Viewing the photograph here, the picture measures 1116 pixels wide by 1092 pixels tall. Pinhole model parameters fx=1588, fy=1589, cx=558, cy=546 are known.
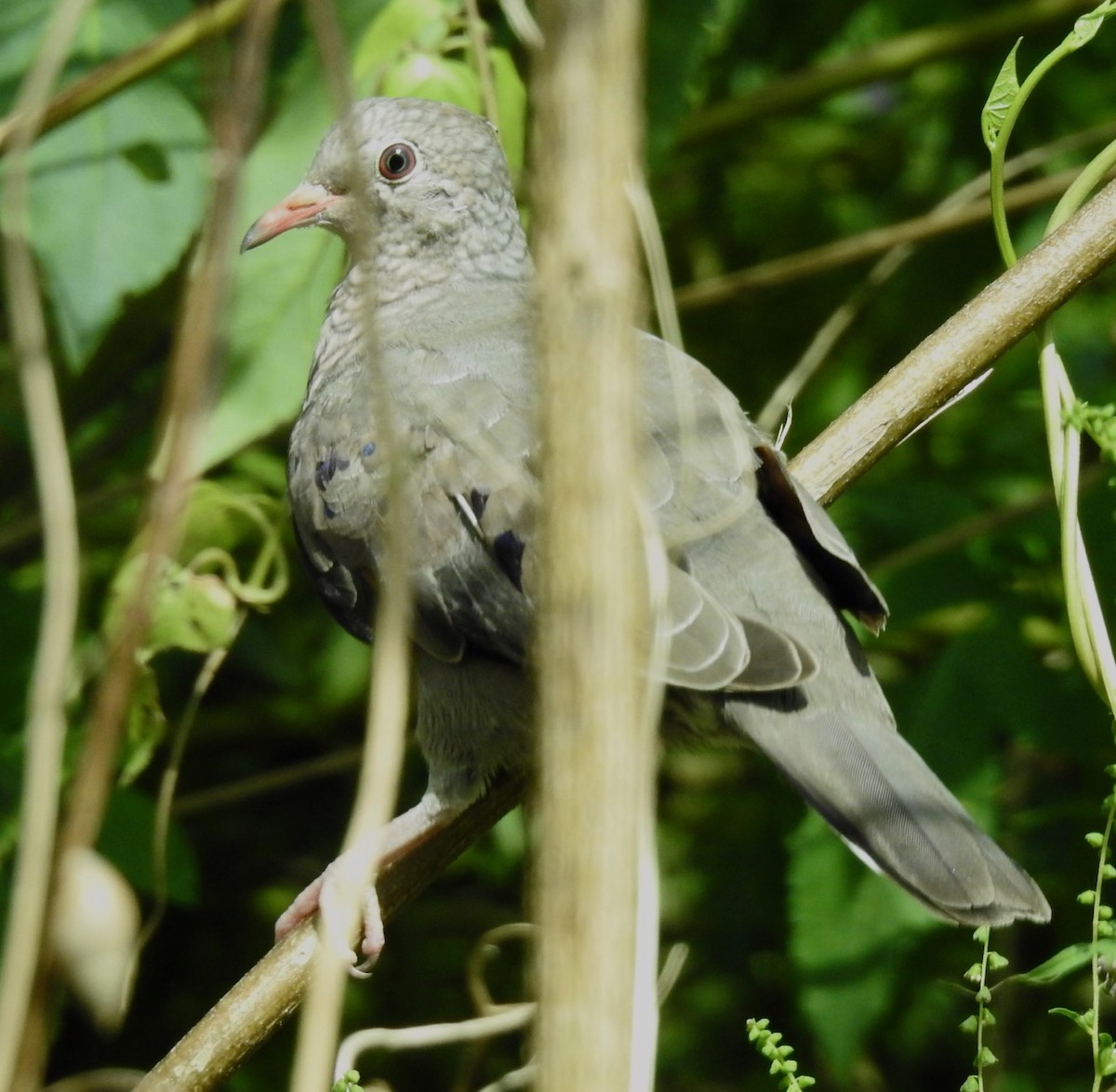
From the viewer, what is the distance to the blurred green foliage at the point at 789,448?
2781 millimetres

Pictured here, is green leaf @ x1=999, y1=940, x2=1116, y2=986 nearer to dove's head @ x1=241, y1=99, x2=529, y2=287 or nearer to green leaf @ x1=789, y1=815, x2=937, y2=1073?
green leaf @ x1=789, y1=815, x2=937, y2=1073

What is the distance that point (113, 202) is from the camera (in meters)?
2.68

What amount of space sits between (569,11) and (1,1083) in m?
0.72

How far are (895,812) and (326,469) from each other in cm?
115

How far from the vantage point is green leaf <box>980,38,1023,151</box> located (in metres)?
2.11

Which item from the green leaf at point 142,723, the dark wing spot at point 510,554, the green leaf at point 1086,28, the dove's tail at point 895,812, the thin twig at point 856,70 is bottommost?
the dove's tail at point 895,812

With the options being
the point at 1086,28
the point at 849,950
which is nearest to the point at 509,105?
the point at 1086,28

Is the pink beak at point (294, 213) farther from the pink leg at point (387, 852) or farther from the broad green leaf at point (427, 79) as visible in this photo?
the pink leg at point (387, 852)

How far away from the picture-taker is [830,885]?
9.74 feet

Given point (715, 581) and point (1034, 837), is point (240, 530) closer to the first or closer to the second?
point (715, 581)

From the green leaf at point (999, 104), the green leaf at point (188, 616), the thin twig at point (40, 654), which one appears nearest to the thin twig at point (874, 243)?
the green leaf at point (999, 104)

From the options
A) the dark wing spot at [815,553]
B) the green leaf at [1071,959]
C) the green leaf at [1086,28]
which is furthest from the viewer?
the dark wing spot at [815,553]

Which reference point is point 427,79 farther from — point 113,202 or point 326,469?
point 326,469

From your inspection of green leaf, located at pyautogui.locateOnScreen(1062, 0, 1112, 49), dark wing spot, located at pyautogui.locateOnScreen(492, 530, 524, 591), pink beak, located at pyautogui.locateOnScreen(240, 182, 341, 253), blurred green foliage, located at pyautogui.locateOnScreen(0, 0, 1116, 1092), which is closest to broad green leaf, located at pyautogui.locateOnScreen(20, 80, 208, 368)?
blurred green foliage, located at pyautogui.locateOnScreen(0, 0, 1116, 1092)
